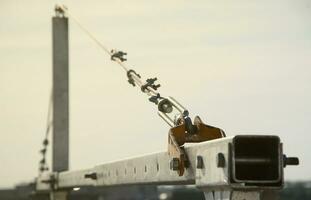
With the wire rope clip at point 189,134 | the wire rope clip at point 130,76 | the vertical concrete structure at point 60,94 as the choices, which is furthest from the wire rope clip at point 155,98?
the vertical concrete structure at point 60,94

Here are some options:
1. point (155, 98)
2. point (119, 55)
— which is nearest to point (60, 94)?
point (119, 55)

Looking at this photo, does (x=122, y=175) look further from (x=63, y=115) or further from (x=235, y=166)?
(x=63, y=115)

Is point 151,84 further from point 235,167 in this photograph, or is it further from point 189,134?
point 235,167

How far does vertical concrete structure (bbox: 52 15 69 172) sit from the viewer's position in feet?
89.9

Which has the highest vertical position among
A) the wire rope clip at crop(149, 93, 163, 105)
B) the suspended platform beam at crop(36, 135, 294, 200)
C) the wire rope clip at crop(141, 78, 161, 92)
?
the wire rope clip at crop(141, 78, 161, 92)

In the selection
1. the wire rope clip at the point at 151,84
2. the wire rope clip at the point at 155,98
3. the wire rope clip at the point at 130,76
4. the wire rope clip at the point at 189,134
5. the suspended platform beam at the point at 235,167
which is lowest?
the suspended platform beam at the point at 235,167

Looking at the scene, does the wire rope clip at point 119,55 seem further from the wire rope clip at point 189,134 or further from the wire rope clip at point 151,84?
the wire rope clip at point 189,134

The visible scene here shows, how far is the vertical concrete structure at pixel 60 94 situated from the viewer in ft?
89.9

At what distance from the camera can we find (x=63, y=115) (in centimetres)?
2878

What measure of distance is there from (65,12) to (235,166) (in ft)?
78.0

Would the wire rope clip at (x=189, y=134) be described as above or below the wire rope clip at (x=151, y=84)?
below

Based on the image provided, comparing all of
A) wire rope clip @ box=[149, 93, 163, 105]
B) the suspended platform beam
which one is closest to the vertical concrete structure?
wire rope clip @ box=[149, 93, 163, 105]

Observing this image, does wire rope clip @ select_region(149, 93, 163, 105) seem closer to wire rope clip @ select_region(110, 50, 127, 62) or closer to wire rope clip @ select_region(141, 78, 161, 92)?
wire rope clip @ select_region(141, 78, 161, 92)

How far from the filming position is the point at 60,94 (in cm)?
2934
